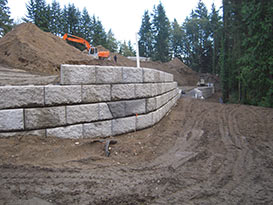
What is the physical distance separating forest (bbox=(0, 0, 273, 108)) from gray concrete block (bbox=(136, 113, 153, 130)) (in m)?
12.2

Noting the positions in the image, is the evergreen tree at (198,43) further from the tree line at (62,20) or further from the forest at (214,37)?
the tree line at (62,20)

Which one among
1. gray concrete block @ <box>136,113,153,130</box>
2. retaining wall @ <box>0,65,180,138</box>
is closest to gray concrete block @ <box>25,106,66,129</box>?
retaining wall @ <box>0,65,180,138</box>

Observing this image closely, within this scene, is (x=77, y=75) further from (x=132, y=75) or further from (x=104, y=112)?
(x=132, y=75)

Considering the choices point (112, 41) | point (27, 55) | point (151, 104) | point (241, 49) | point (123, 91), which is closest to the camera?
point (123, 91)

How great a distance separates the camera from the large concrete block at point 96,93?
479 cm

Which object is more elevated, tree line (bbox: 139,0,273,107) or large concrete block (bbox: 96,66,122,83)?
tree line (bbox: 139,0,273,107)

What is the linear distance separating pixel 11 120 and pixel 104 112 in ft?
6.37

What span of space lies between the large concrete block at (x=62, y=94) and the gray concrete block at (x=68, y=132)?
56 cm

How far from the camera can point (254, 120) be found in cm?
820

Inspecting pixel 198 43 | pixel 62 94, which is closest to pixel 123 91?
pixel 62 94

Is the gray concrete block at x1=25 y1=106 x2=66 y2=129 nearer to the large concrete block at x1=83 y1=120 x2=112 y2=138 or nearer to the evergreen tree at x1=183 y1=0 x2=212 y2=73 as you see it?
the large concrete block at x1=83 y1=120 x2=112 y2=138

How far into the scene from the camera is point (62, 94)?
4.47 metres

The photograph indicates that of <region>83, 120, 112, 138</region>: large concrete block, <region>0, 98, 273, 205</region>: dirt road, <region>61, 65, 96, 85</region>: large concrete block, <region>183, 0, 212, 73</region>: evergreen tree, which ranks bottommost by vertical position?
<region>0, 98, 273, 205</region>: dirt road

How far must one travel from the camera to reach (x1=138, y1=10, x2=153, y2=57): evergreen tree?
6231cm
